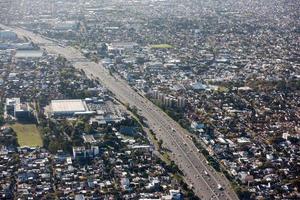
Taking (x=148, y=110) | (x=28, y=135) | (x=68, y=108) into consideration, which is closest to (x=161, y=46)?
(x=148, y=110)

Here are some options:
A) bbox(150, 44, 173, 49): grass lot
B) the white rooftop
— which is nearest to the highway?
the white rooftop

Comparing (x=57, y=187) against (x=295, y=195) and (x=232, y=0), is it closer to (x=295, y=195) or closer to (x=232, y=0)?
(x=295, y=195)

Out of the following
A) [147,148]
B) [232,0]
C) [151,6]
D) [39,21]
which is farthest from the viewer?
[232,0]

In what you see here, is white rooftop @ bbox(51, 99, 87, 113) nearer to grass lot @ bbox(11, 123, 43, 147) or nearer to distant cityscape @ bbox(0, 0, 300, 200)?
distant cityscape @ bbox(0, 0, 300, 200)

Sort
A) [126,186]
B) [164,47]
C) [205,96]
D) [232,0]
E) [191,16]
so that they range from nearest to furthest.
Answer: [126,186], [205,96], [164,47], [191,16], [232,0]

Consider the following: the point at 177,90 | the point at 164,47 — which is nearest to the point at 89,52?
the point at 164,47

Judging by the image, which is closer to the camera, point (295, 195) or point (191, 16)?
point (295, 195)
